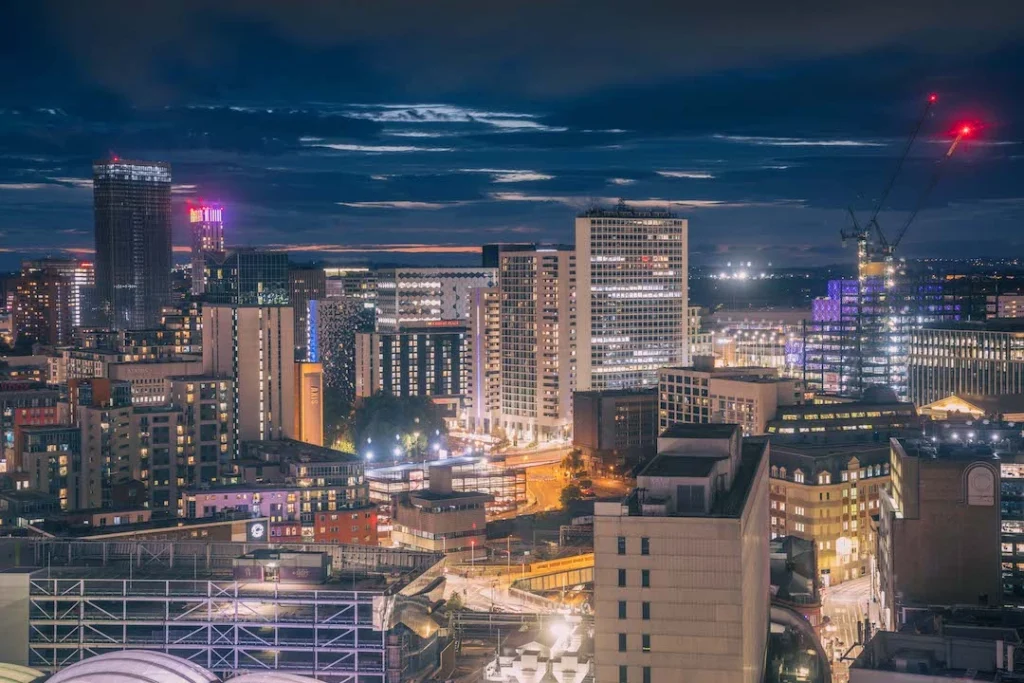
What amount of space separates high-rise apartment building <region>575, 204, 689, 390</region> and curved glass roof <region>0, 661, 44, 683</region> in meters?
46.7

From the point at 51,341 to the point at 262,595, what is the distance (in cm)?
8119

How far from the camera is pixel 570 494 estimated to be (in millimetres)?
47625

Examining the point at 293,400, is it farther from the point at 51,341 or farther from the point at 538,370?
the point at 51,341

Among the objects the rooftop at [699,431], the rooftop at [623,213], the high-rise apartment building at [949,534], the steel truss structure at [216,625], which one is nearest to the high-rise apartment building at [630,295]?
the rooftop at [623,213]

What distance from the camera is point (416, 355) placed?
69.9 m

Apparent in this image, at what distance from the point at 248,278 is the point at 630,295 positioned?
15.8m

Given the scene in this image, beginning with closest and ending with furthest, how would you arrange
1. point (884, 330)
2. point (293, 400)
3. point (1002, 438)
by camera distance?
point (1002, 438), point (293, 400), point (884, 330)

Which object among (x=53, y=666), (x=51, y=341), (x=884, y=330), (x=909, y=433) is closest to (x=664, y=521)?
(x=53, y=666)

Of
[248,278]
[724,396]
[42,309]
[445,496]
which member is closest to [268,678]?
[445,496]

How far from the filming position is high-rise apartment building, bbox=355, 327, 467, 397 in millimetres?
68750

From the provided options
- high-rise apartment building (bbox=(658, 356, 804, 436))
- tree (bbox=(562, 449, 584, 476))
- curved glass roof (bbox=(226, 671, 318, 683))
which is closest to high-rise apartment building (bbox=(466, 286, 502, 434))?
tree (bbox=(562, 449, 584, 476))

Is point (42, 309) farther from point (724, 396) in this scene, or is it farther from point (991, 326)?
point (724, 396)

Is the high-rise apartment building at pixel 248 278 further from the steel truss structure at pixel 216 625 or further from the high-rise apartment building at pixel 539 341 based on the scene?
the steel truss structure at pixel 216 625

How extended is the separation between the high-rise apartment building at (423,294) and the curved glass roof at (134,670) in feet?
196
